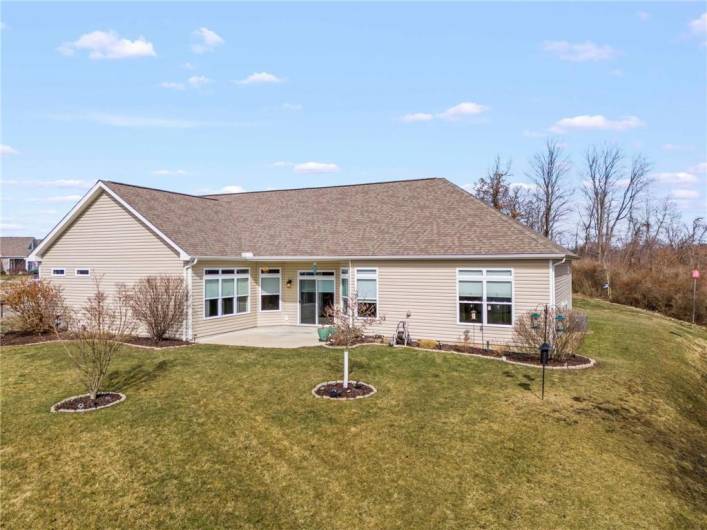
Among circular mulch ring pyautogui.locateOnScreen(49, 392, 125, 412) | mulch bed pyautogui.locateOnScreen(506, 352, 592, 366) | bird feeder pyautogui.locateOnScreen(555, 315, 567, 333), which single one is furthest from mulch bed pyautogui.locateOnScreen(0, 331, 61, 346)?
bird feeder pyautogui.locateOnScreen(555, 315, 567, 333)

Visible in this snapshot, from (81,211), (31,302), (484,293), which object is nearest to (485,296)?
(484,293)

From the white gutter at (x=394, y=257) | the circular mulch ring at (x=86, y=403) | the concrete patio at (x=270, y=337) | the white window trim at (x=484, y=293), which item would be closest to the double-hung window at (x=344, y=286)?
the white gutter at (x=394, y=257)

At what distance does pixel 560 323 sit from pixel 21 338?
62.4ft

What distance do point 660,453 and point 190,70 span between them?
19331 mm

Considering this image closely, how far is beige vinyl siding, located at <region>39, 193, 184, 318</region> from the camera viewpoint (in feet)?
52.5

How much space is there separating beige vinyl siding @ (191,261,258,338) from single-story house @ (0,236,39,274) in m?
66.1

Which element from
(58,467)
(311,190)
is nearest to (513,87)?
(311,190)

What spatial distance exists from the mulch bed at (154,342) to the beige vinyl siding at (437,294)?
6.88 metres

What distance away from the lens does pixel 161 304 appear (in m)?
15.1

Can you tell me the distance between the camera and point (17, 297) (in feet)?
51.6

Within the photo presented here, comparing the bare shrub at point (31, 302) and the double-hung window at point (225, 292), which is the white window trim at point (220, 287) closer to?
the double-hung window at point (225, 292)

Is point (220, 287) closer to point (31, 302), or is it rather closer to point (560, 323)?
point (31, 302)

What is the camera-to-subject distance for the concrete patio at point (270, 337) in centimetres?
1501

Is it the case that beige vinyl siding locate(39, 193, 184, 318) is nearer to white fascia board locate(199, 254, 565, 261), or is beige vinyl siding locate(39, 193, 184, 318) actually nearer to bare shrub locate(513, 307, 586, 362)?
white fascia board locate(199, 254, 565, 261)
